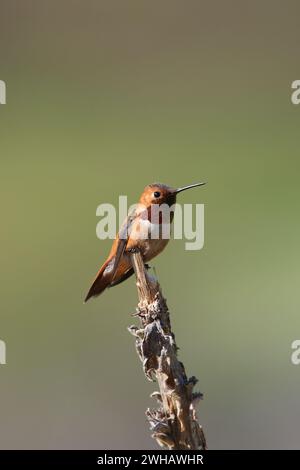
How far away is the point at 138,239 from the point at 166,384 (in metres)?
1.46

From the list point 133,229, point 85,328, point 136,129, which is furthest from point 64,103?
point 133,229

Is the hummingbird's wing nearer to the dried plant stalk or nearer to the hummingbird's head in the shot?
the hummingbird's head

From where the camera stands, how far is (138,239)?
464 centimetres

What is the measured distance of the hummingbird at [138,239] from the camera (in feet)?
15.2

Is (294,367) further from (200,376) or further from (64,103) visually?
(64,103)

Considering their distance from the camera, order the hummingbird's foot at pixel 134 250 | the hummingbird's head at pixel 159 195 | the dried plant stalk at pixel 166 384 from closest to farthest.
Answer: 1. the dried plant stalk at pixel 166 384
2. the hummingbird's foot at pixel 134 250
3. the hummingbird's head at pixel 159 195

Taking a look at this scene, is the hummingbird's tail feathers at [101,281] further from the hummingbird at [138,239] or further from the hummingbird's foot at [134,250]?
the hummingbird's foot at [134,250]

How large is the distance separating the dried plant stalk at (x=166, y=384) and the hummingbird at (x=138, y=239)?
100cm

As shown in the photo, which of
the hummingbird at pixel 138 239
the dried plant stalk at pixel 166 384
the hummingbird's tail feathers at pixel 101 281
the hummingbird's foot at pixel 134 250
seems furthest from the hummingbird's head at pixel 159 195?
the dried plant stalk at pixel 166 384

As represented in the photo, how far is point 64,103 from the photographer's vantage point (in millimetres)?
17578

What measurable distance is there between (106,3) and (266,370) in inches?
507

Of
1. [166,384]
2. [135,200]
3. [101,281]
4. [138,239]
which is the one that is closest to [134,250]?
[138,239]

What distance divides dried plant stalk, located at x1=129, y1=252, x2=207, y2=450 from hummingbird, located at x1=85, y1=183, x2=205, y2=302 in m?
1.00

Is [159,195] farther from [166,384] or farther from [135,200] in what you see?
[135,200]
